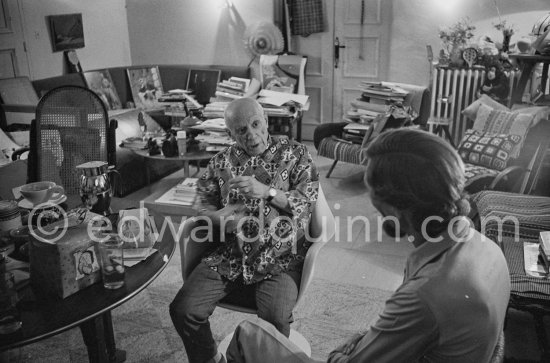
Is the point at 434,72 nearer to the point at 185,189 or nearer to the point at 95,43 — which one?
the point at 185,189

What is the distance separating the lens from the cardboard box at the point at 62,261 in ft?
5.29

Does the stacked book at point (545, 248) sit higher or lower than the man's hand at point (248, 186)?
lower

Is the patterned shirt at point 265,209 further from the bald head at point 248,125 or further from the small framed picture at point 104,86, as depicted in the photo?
the small framed picture at point 104,86

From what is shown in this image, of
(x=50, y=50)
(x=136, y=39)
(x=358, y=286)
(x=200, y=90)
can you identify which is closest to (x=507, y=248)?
(x=358, y=286)

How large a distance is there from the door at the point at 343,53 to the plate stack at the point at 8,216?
4529mm

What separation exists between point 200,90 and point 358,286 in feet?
12.2

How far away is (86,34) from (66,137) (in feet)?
11.7

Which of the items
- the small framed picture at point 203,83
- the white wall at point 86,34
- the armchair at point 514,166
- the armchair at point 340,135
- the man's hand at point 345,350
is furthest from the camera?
the small framed picture at point 203,83

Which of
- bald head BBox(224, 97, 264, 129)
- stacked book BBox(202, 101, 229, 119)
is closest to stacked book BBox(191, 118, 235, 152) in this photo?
stacked book BBox(202, 101, 229, 119)

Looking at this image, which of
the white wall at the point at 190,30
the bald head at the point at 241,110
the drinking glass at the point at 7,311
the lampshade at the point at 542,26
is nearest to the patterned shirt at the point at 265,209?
the bald head at the point at 241,110

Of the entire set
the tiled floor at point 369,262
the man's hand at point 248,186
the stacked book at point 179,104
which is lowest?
the tiled floor at point 369,262

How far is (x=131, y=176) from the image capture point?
4.64 meters

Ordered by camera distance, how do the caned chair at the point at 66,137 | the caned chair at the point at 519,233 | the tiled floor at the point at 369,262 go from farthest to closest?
the caned chair at the point at 66,137, the tiled floor at the point at 369,262, the caned chair at the point at 519,233

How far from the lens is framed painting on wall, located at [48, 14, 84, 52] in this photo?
5504 mm
